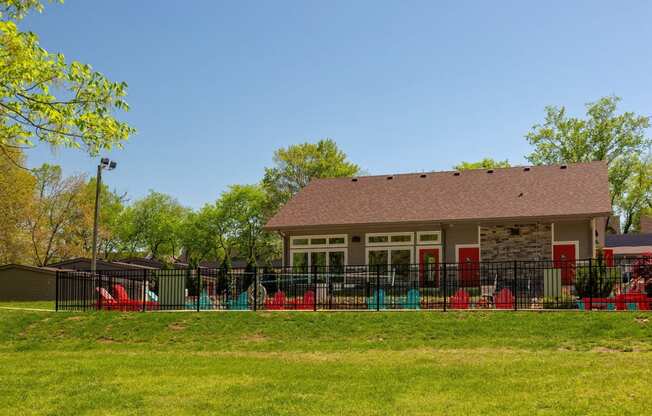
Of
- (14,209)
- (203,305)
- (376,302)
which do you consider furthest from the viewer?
(14,209)

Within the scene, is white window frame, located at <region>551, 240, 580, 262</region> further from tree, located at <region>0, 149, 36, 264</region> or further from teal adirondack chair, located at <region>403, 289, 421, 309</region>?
tree, located at <region>0, 149, 36, 264</region>

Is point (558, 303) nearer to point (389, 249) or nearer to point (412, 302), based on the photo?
point (412, 302)

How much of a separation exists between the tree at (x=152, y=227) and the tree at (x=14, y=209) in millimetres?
24548

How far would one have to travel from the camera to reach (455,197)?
108ft

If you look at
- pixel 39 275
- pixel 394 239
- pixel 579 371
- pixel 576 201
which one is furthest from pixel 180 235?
pixel 579 371

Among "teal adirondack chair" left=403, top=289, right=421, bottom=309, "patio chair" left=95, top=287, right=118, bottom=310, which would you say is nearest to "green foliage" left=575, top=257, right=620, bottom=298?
"teal adirondack chair" left=403, top=289, right=421, bottom=309

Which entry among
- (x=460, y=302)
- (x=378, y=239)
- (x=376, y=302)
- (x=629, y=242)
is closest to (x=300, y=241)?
(x=378, y=239)

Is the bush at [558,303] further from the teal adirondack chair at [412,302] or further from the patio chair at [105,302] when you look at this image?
the patio chair at [105,302]

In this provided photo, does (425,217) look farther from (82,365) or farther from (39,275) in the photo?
(82,365)

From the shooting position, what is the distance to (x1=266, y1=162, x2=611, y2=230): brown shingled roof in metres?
30.1

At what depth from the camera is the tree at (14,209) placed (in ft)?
149

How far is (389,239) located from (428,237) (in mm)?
1768

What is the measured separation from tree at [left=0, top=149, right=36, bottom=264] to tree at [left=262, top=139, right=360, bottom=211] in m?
20.9

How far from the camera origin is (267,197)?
6397 cm
